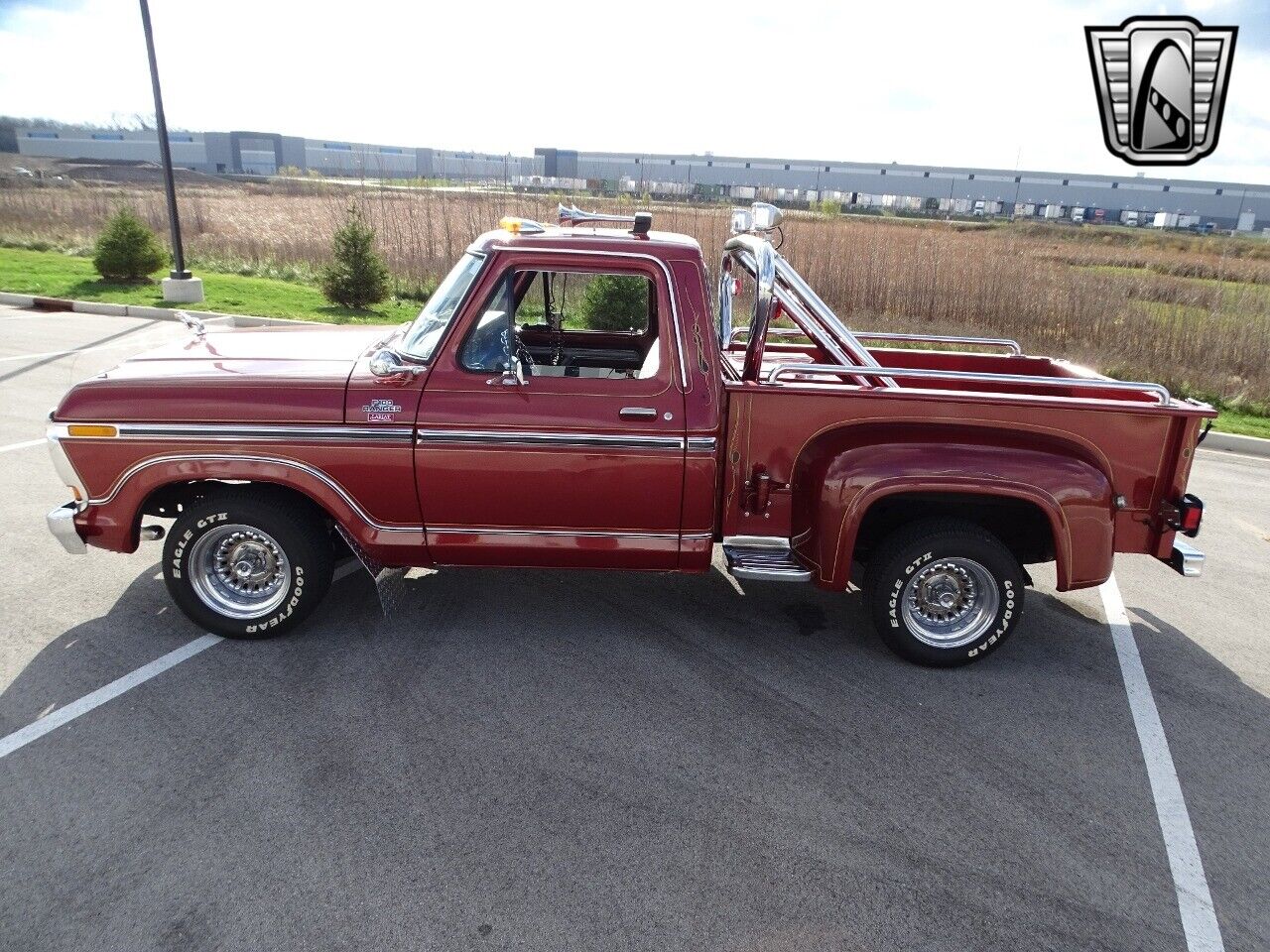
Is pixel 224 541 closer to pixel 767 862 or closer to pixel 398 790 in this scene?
pixel 398 790

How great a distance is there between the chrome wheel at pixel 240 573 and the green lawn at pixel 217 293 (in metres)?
9.86

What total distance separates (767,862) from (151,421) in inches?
139

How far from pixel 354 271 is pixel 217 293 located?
11.0 feet

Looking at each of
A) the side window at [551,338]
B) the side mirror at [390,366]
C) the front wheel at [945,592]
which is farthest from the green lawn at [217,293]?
the front wheel at [945,592]

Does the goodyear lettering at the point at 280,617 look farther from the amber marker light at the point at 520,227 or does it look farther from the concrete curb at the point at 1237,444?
the concrete curb at the point at 1237,444

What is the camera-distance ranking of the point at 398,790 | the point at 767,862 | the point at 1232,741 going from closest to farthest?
the point at 767,862 < the point at 398,790 < the point at 1232,741

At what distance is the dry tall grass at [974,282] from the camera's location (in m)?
12.2

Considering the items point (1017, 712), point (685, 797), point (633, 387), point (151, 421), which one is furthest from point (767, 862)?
point (151, 421)

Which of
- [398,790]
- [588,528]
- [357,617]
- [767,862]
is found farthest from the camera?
[357,617]

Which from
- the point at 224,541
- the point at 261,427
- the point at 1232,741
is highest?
the point at 261,427

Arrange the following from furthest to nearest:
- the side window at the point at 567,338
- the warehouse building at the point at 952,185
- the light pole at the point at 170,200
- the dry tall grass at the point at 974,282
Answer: the warehouse building at the point at 952,185
the light pole at the point at 170,200
the dry tall grass at the point at 974,282
the side window at the point at 567,338

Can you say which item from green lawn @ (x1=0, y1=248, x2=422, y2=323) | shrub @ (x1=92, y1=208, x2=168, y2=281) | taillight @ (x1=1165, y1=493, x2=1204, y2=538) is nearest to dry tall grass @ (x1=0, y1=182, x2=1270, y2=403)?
green lawn @ (x1=0, y1=248, x2=422, y2=323)

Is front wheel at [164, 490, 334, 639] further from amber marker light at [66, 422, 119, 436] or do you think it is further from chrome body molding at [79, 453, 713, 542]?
amber marker light at [66, 422, 119, 436]

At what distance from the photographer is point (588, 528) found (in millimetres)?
4555
